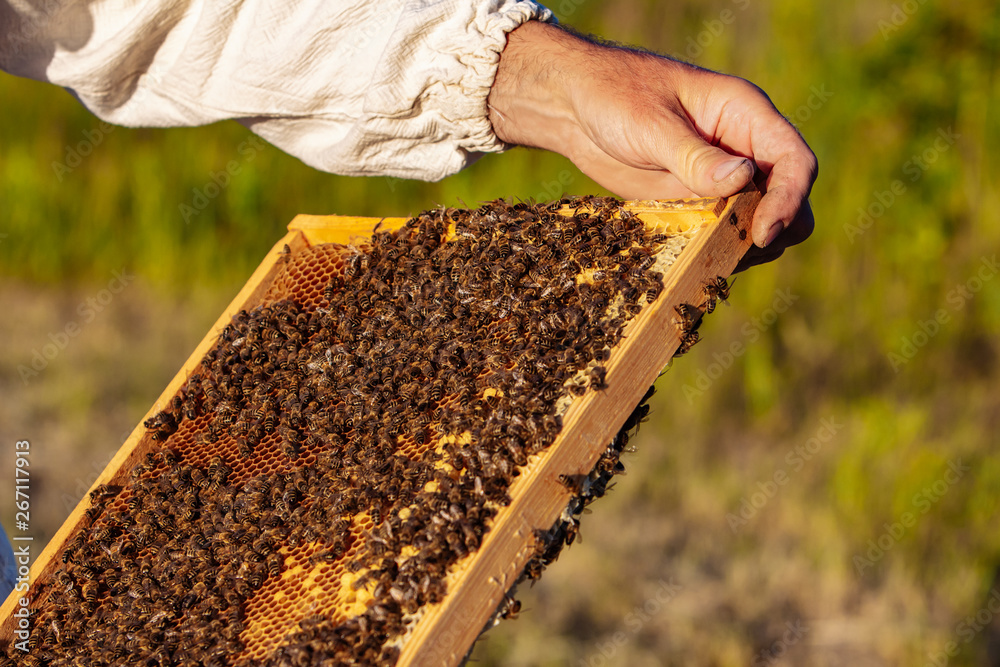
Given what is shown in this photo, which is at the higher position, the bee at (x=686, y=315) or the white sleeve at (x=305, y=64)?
the bee at (x=686, y=315)

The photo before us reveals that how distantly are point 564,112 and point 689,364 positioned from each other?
4.77m

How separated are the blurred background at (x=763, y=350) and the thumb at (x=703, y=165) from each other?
409 centimetres

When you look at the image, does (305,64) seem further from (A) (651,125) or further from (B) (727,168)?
(B) (727,168)

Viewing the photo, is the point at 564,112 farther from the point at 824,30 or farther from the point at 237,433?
the point at 824,30

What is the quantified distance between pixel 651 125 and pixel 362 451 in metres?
1.67

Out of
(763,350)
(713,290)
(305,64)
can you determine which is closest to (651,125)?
(713,290)

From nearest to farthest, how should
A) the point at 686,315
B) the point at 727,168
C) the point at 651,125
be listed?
the point at 686,315 < the point at 727,168 < the point at 651,125

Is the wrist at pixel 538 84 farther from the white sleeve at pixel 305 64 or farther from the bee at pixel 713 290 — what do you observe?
the bee at pixel 713 290

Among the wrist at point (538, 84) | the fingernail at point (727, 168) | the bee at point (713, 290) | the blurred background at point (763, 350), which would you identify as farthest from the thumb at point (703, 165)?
the blurred background at point (763, 350)

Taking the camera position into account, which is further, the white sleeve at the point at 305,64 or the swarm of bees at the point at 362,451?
the white sleeve at the point at 305,64

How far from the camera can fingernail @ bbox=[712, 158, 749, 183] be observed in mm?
2551

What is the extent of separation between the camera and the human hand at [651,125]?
2.71 metres

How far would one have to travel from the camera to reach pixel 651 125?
119 inches

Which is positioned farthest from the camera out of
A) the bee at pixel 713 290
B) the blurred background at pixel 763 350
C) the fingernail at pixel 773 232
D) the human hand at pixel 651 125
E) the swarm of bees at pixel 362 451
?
the blurred background at pixel 763 350
